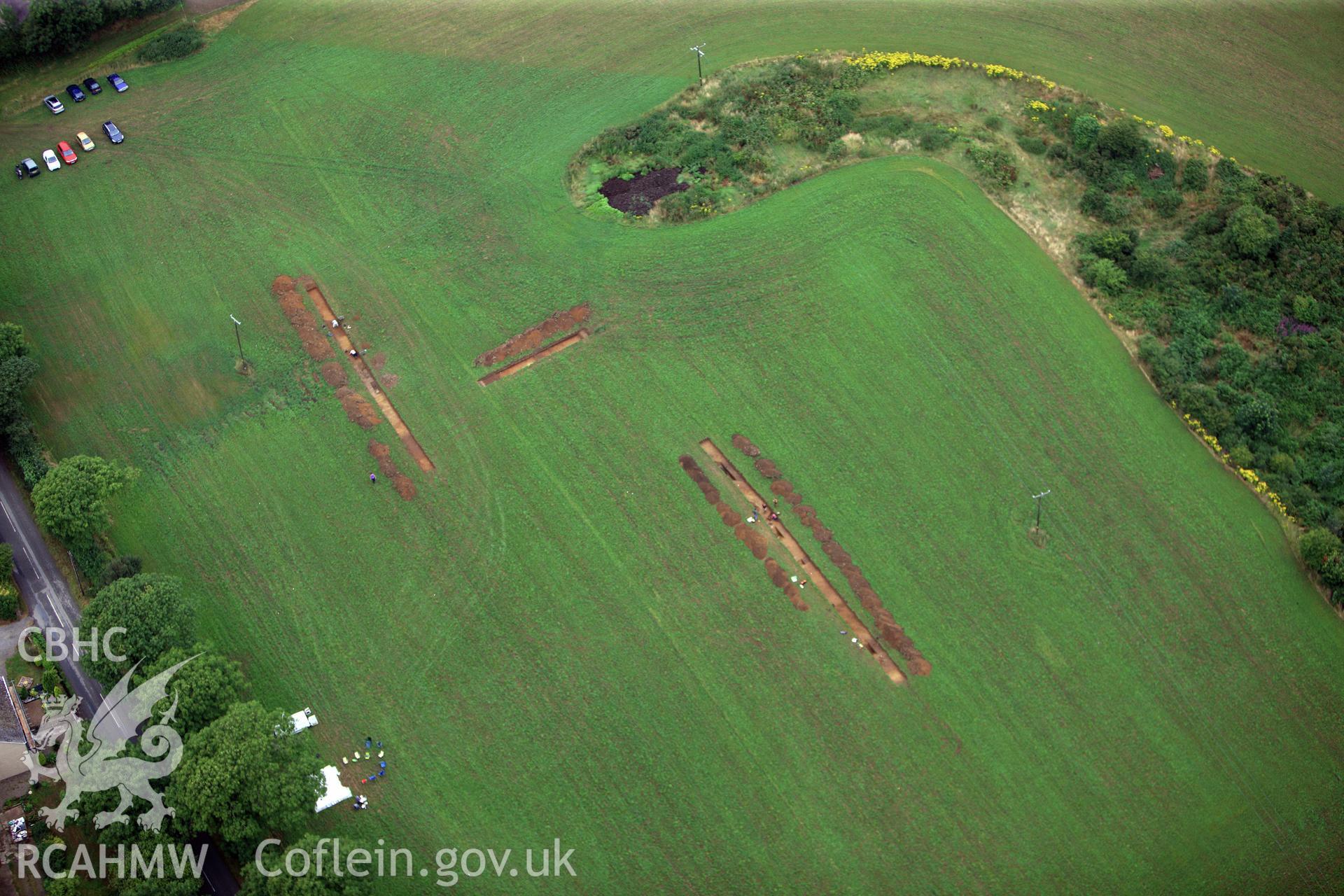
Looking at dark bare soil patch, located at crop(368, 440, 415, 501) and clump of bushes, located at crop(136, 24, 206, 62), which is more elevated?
clump of bushes, located at crop(136, 24, 206, 62)

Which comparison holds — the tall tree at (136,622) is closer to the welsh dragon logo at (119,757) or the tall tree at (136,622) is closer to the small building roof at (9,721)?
the welsh dragon logo at (119,757)

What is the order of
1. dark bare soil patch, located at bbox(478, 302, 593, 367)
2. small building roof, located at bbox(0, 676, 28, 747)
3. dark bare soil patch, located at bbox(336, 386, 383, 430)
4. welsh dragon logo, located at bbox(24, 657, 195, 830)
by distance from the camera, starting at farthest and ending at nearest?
dark bare soil patch, located at bbox(478, 302, 593, 367) → dark bare soil patch, located at bbox(336, 386, 383, 430) → small building roof, located at bbox(0, 676, 28, 747) → welsh dragon logo, located at bbox(24, 657, 195, 830)

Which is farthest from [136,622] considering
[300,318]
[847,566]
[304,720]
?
Answer: [847,566]

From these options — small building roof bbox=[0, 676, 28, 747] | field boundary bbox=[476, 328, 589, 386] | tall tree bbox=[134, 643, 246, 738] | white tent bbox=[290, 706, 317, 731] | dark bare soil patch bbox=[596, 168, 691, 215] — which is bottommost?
white tent bbox=[290, 706, 317, 731]

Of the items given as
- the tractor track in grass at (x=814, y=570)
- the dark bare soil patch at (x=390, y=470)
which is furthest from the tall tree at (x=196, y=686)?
the tractor track in grass at (x=814, y=570)

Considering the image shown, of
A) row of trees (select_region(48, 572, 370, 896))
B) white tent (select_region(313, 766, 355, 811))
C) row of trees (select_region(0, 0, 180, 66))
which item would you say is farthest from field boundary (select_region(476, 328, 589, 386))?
row of trees (select_region(0, 0, 180, 66))

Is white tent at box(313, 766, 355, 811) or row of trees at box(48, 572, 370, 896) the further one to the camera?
white tent at box(313, 766, 355, 811)

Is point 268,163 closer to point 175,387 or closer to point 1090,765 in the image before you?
point 175,387

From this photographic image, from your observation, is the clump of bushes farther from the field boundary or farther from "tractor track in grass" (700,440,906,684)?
"tractor track in grass" (700,440,906,684)
